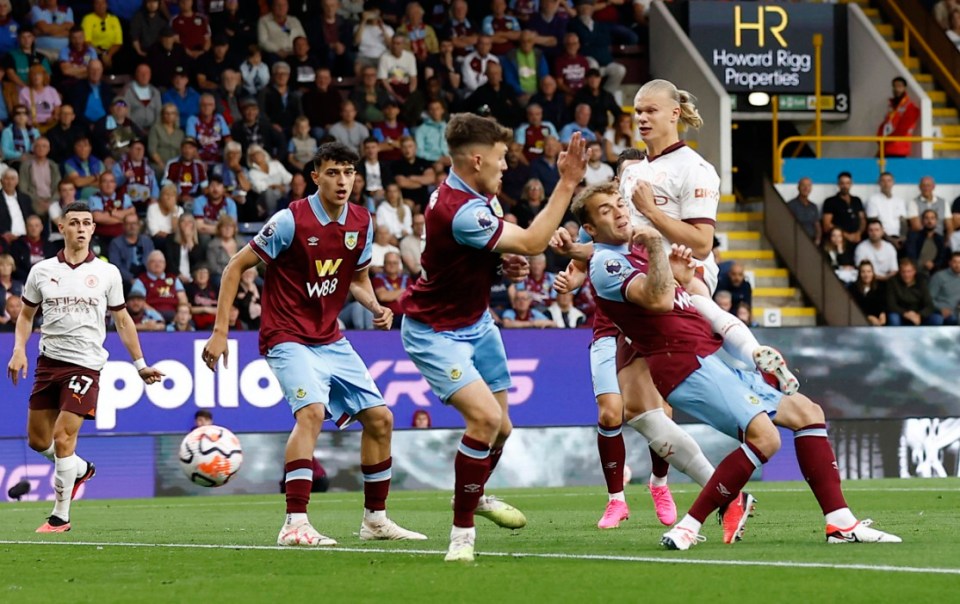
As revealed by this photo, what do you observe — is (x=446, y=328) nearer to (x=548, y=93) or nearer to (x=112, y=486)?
(x=112, y=486)

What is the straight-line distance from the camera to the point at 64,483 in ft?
39.5

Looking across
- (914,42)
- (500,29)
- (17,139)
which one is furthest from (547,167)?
(914,42)

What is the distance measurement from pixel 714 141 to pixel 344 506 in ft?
43.6

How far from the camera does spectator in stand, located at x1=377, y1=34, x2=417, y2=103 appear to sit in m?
24.0

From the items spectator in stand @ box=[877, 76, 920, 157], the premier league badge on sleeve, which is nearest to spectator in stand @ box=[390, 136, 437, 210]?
spectator in stand @ box=[877, 76, 920, 157]

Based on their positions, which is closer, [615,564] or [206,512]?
[615,564]

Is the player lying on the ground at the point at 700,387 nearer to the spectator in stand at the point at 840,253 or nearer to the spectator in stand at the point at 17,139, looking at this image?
the spectator in stand at the point at 17,139

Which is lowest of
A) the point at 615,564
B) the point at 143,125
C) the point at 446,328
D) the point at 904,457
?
the point at 904,457

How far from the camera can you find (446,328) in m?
8.59

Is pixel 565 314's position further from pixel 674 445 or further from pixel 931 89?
pixel 931 89

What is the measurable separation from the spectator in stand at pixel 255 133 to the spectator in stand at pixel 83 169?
80.1 inches

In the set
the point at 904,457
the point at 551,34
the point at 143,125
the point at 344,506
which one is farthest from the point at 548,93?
the point at 344,506

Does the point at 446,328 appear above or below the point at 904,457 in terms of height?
above

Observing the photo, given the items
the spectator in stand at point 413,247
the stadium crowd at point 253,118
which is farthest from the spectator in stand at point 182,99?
the spectator in stand at point 413,247
